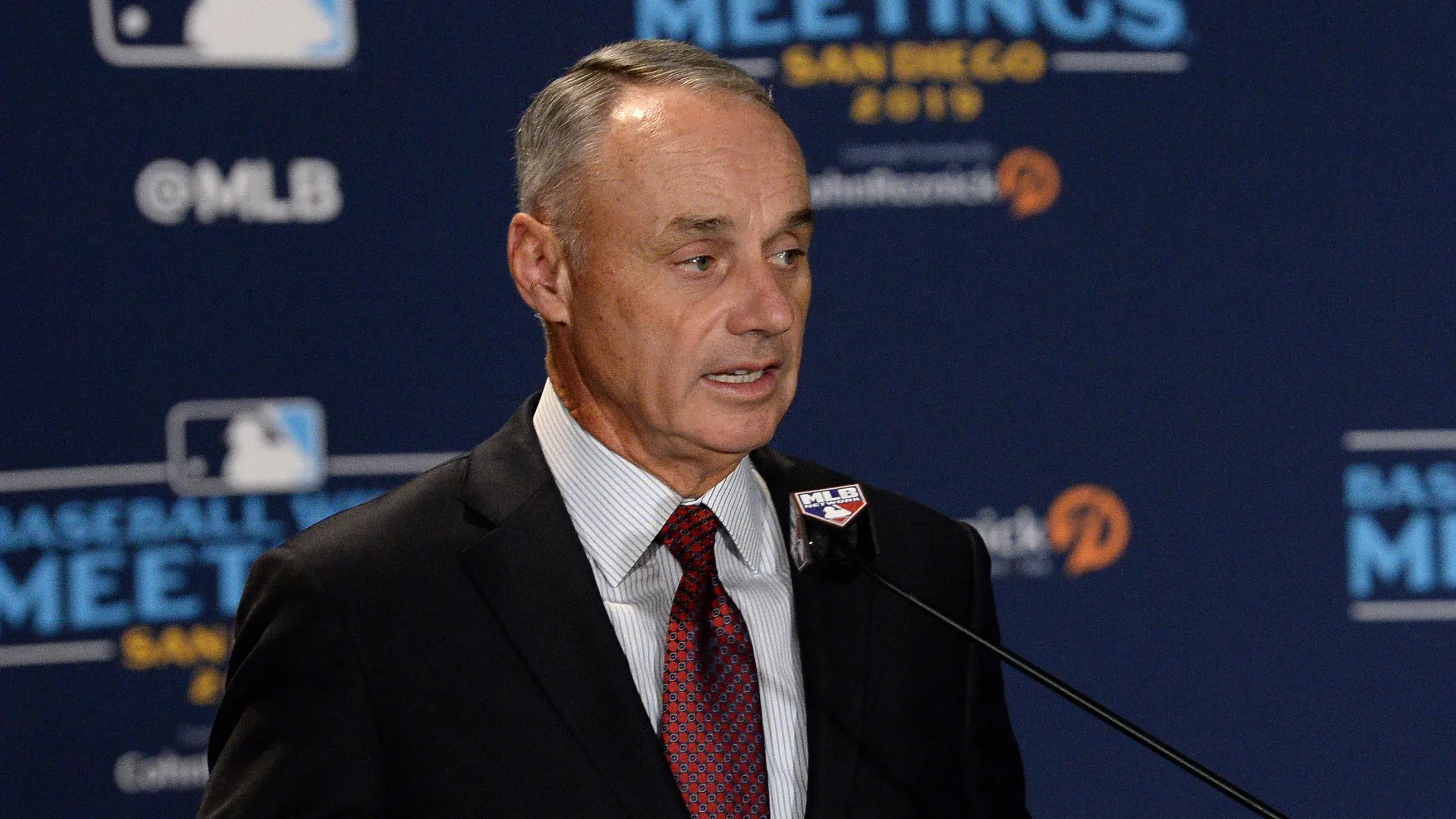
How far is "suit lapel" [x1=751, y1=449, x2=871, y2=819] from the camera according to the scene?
1.63 m

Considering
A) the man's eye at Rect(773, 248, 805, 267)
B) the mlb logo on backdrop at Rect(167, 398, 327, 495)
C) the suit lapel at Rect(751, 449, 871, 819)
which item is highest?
the man's eye at Rect(773, 248, 805, 267)

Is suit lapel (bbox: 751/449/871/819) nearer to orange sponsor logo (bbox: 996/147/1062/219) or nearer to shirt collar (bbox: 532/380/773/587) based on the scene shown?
shirt collar (bbox: 532/380/773/587)

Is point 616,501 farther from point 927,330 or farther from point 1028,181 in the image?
point 1028,181

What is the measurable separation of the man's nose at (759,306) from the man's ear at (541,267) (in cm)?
22

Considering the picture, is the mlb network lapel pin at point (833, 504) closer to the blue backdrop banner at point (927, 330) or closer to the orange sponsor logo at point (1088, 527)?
the blue backdrop banner at point (927, 330)

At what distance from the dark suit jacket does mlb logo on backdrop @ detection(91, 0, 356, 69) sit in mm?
1394

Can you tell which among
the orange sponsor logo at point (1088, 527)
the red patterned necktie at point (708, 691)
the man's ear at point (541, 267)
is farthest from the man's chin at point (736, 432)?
the orange sponsor logo at point (1088, 527)

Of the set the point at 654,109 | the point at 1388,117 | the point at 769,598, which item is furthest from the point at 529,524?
the point at 1388,117

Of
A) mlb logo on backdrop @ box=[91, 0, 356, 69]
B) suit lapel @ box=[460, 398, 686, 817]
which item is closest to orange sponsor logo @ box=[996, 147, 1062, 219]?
mlb logo on backdrop @ box=[91, 0, 356, 69]

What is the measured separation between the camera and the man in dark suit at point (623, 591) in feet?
4.98

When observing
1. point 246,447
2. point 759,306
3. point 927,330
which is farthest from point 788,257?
point 246,447

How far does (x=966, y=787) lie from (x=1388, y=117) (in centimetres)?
196

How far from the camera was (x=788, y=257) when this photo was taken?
1700 mm

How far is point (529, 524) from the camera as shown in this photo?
1.65m
